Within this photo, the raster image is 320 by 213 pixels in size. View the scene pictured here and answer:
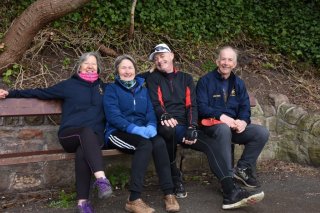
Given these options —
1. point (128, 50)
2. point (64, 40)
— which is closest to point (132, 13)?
point (128, 50)

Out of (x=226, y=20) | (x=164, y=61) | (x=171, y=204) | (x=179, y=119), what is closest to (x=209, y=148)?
(x=179, y=119)

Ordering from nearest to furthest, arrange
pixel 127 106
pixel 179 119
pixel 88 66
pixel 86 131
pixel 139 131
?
pixel 86 131, pixel 139 131, pixel 127 106, pixel 88 66, pixel 179 119

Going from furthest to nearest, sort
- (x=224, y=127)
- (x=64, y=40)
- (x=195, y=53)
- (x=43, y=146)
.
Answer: (x=195, y=53), (x=64, y=40), (x=43, y=146), (x=224, y=127)

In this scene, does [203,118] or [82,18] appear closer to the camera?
[203,118]

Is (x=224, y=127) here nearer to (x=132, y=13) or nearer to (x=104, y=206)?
(x=104, y=206)

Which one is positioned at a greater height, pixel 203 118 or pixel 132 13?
pixel 132 13

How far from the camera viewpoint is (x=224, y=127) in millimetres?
4531

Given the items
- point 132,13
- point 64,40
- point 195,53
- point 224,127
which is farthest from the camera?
point 195,53

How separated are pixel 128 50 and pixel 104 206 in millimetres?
2878

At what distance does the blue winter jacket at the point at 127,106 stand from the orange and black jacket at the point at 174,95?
140mm

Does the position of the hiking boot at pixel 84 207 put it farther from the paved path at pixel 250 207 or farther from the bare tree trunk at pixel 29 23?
the bare tree trunk at pixel 29 23

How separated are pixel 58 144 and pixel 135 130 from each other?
109 centimetres

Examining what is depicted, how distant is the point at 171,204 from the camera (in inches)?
164

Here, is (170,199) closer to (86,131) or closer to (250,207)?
(250,207)
